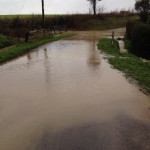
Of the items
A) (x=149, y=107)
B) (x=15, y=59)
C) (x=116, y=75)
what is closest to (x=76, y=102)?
(x=149, y=107)

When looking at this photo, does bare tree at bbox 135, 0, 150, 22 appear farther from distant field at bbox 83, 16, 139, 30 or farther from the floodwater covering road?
the floodwater covering road

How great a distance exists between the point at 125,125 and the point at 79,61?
8478 millimetres

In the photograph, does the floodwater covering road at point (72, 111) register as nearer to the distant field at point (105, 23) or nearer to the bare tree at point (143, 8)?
the bare tree at point (143, 8)

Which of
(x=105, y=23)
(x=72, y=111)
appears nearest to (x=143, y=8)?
(x=105, y=23)

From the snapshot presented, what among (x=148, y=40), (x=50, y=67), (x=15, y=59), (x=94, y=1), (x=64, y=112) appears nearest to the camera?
(x=64, y=112)

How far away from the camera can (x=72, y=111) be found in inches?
276

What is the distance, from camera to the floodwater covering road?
5402 millimetres

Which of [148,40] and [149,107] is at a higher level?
[148,40]

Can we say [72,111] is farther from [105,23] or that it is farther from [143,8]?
[105,23]

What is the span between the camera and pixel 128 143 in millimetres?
5305

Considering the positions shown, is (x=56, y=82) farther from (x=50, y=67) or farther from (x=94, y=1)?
(x=94, y=1)

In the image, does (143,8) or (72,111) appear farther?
(143,8)

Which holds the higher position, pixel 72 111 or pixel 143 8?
pixel 143 8

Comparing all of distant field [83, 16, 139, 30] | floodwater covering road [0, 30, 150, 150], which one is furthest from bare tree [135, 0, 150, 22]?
floodwater covering road [0, 30, 150, 150]
